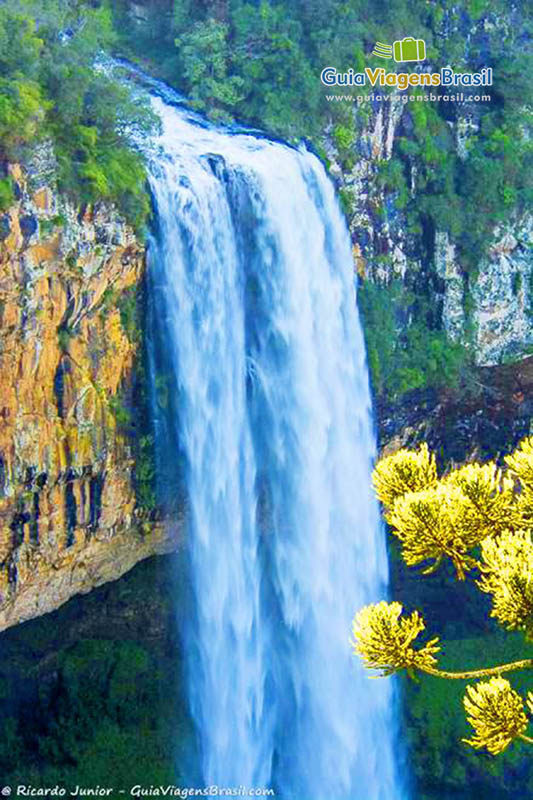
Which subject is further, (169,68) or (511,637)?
(511,637)

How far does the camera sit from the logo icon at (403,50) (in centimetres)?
1595

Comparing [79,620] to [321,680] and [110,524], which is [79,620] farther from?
[321,680]

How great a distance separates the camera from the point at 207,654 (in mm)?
14117

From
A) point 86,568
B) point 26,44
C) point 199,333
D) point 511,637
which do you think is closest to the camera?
point 26,44

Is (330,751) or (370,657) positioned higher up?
(370,657)

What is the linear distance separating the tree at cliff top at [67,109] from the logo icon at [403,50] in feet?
17.1

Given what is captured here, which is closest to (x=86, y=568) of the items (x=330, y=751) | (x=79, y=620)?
(x=79, y=620)

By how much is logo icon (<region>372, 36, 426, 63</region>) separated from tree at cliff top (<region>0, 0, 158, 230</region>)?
17.1ft

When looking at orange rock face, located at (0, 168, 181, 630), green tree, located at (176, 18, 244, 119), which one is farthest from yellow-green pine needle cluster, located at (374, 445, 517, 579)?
green tree, located at (176, 18, 244, 119)

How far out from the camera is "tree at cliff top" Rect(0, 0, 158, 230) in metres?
10.7

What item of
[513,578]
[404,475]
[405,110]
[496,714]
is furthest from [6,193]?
[405,110]

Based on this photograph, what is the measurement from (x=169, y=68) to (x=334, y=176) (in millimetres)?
3205

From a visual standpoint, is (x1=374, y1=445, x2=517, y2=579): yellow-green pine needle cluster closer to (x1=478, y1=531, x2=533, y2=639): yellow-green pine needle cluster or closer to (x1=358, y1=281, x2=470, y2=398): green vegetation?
(x1=478, y1=531, x2=533, y2=639): yellow-green pine needle cluster

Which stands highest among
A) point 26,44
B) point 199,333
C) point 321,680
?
point 26,44
